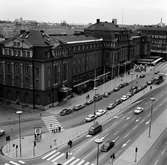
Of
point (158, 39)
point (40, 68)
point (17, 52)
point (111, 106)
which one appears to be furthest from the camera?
point (158, 39)

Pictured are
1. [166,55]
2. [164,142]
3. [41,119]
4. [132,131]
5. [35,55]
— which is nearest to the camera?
[164,142]

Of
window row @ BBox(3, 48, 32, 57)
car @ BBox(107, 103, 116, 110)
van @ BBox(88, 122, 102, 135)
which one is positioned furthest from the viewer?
car @ BBox(107, 103, 116, 110)

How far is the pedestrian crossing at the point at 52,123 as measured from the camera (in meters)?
62.0

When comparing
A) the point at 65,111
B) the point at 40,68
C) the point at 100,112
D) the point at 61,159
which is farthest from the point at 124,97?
the point at 61,159

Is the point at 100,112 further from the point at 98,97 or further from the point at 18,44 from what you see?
the point at 18,44

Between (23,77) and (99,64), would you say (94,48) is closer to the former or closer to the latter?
(99,64)

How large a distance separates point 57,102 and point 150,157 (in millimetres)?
37860

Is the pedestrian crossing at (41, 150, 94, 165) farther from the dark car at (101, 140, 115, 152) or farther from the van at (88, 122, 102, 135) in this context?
the van at (88, 122, 102, 135)

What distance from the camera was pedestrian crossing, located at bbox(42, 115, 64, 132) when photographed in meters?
62.0

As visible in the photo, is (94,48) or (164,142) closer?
(164,142)

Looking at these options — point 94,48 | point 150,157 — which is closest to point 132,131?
point 150,157

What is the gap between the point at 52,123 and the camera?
6612cm

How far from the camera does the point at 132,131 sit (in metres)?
61.1

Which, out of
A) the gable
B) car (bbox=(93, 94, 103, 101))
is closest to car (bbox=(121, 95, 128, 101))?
car (bbox=(93, 94, 103, 101))
